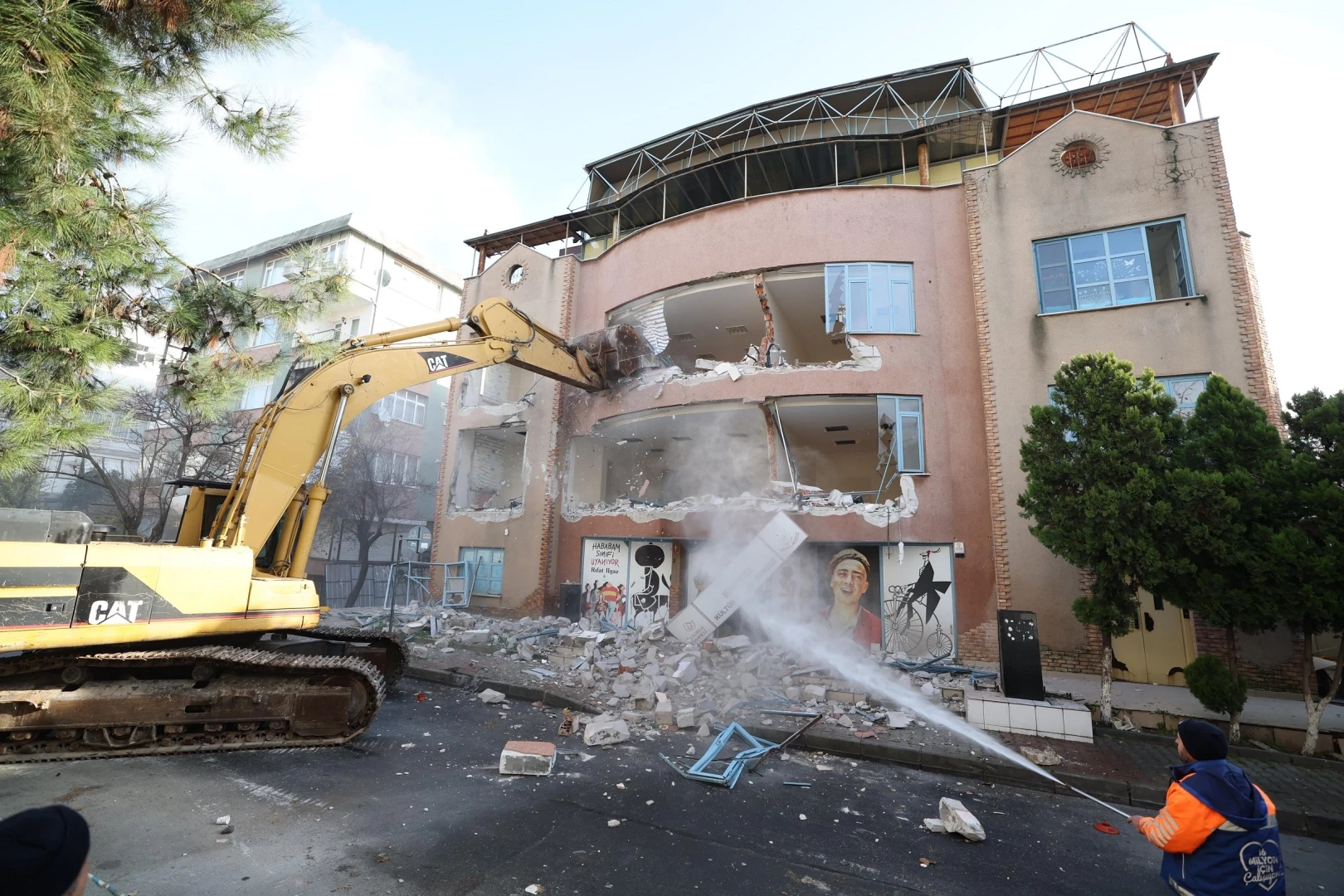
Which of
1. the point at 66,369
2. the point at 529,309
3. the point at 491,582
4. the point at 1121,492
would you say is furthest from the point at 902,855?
the point at 529,309

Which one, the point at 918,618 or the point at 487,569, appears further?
the point at 487,569

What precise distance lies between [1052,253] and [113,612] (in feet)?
53.1

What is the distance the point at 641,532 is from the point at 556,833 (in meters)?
10.7

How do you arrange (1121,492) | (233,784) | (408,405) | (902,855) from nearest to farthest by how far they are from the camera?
(902,855) → (233,784) → (1121,492) → (408,405)

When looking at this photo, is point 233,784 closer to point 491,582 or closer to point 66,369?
point 66,369

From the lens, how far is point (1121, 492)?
7.74 metres

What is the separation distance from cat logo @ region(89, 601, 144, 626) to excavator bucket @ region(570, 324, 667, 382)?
38.0 feet

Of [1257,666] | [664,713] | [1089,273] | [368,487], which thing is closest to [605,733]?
[664,713]

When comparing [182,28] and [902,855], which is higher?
[182,28]

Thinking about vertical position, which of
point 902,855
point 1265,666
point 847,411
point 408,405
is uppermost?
point 408,405

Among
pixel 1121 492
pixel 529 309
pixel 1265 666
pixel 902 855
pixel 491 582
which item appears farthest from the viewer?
pixel 529 309

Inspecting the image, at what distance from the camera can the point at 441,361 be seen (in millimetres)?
9328

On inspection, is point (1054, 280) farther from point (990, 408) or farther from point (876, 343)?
point (876, 343)

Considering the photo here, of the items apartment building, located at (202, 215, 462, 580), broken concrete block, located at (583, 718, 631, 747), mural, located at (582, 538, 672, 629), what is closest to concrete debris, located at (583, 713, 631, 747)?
broken concrete block, located at (583, 718, 631, 747)
